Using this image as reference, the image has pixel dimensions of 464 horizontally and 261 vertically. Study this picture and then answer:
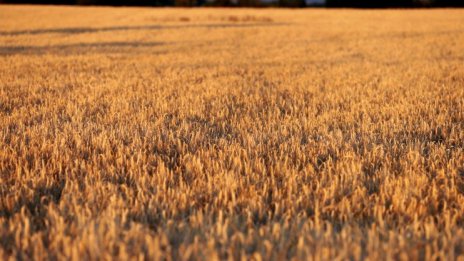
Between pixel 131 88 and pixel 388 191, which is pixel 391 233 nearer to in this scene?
pixel 388 191

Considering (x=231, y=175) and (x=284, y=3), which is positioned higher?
(x=284, y=3)

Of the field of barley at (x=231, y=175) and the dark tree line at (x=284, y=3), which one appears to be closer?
the field of barley at (x=231, y=175)

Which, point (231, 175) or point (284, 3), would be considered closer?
point (231, 175)

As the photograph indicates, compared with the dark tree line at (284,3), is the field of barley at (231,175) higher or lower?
lower

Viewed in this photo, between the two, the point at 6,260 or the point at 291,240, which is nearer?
the point at 6,260

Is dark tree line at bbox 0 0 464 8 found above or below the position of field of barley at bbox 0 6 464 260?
above

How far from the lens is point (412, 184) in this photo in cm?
285

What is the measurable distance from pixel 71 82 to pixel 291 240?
7559 mm

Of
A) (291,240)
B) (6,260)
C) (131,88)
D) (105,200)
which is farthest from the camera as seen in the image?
(131,88)

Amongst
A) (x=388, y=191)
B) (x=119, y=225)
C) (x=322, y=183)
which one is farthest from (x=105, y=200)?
(x=388, y=191)

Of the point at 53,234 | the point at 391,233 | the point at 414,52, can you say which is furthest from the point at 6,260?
the point at 414,52

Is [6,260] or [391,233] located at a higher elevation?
[391,233]

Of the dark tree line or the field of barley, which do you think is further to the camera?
the dark tree line

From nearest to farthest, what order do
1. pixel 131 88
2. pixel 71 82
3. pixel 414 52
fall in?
pixel 131 88, pixel 71 82, pixel 414 52
